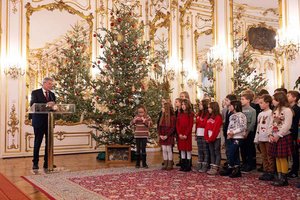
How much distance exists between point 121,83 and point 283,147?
12.2 ft

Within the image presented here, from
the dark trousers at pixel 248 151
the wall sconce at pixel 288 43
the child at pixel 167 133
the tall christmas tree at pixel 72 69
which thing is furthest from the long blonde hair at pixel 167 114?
the tall christmas tree at pixel 72 69

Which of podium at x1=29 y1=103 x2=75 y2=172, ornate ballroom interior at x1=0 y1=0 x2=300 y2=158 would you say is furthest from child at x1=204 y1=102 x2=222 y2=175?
podium at x1=29 y1=103 x2=75 y2=172

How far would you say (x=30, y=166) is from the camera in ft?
24.2

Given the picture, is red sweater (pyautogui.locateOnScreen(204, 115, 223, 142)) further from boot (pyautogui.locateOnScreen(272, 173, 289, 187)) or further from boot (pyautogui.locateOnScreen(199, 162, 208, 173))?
boot (pyautogui.locateOnScreen(272, 173, 289, 187))

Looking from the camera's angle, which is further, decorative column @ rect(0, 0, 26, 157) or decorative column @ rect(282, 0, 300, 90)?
decorative column @ rect(0, 0, 26, 157)

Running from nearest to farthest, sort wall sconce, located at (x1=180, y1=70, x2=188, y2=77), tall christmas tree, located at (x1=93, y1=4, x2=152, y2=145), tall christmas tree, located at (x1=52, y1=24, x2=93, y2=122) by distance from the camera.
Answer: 1. tall christmas tree, located at (x1=93, y1=4, x2=152, y2=145)
2. tall christmas tree, located at (x1=52, y1=24, x2=93, y2=122)
3. wall sconce, located at (x1=180, y1=70, x2=188, y2=77)

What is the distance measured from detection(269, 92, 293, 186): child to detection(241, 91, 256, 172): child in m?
1.16

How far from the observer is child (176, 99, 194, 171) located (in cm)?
657

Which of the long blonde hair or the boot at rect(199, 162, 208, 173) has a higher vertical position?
the long blonde hair

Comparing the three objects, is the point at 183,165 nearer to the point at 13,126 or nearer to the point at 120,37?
the point at 120,37

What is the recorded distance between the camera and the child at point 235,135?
5898 mm

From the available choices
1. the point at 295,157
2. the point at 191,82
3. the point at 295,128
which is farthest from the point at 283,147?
the point at 191,82

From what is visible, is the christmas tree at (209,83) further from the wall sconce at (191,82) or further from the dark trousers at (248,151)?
the dark trousers at (248,151)

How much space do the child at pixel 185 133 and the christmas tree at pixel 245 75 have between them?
1808mm
